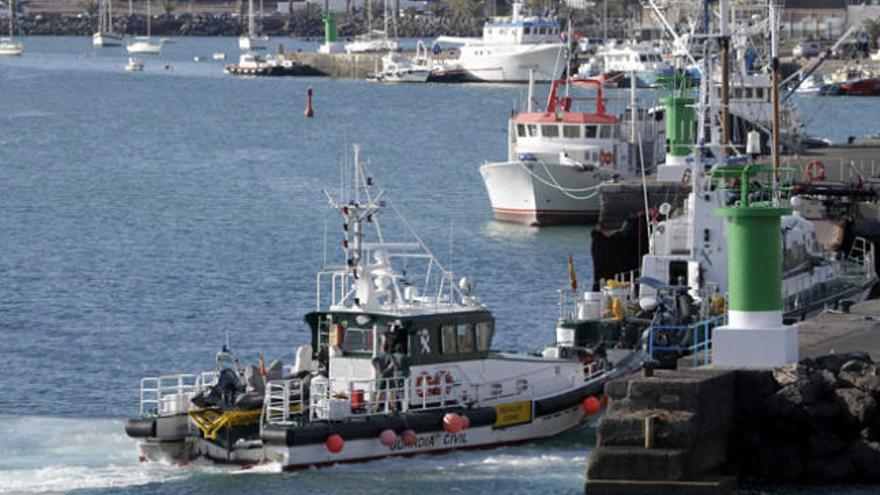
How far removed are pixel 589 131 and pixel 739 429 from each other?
123ft

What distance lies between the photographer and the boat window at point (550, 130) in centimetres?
7069

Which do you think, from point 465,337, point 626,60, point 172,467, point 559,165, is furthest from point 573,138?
point 626,60

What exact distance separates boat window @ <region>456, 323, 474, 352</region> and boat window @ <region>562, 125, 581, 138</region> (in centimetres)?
3435

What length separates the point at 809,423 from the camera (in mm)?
33156

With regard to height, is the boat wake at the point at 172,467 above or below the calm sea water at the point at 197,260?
below

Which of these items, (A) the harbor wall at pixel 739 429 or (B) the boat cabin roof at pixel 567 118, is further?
(B) the boat cabin roof at pixel 567 118

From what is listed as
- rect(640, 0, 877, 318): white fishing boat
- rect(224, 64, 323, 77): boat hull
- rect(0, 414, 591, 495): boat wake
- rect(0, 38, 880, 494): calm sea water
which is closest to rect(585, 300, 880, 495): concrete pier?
rect(0, 38, 880, 494): calm sea water

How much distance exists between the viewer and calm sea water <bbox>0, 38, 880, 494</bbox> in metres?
35.1

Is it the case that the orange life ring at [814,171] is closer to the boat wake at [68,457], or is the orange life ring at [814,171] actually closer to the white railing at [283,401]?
the boat wake at [68,457]

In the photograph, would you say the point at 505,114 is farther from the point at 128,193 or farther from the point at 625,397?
the point at 625,397

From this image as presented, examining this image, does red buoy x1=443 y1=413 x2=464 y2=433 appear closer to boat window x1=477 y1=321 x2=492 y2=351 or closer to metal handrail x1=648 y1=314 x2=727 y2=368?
boat window x1=477 y1=321 x2=492 y2=351

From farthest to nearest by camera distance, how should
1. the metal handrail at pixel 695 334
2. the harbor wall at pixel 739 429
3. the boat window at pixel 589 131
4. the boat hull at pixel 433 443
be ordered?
1. the boat window at pixel 589 131
2. the metal handrail at pixel 695 334
3. the boat hull at pixel 433 443
4. the harbor wall at pixel 739 429

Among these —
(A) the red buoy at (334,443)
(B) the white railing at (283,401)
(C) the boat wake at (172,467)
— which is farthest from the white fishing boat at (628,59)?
(A) the red buoy at (334,443)

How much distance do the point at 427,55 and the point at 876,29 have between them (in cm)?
3840
